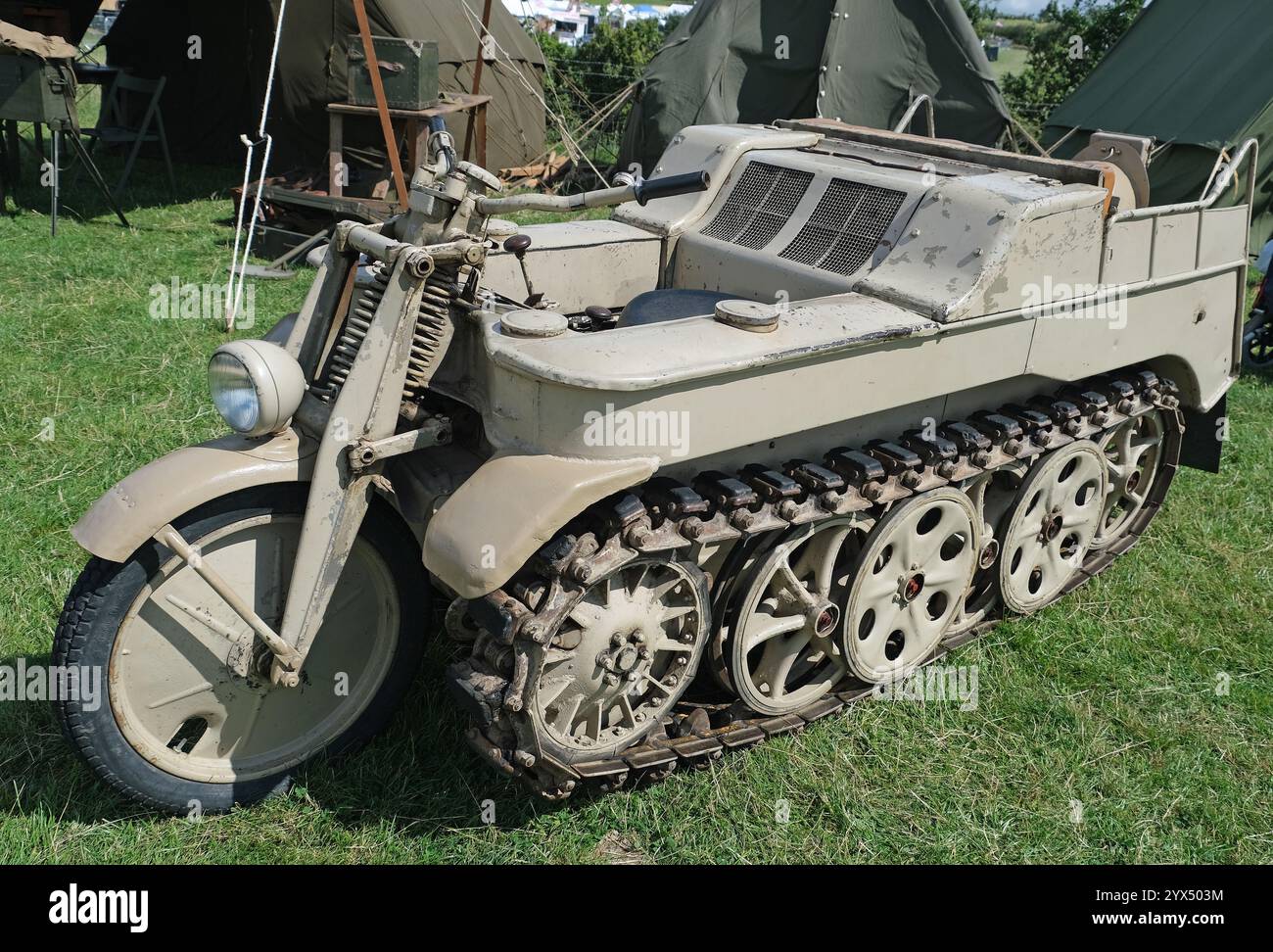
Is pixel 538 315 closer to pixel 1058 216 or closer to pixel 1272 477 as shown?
pixel 1058 216

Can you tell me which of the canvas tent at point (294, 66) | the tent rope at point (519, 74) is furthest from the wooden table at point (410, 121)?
the tent rope at point (519, 74)

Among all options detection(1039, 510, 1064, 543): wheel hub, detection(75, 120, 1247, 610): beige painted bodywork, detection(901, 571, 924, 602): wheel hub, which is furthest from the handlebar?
detection(1039, 510, 1064, 543): wheel hub

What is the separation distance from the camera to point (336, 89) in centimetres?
1136

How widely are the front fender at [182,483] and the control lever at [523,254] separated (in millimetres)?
1132

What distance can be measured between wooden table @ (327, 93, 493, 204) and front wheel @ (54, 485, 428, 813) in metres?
6.57

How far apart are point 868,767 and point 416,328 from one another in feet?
7.14

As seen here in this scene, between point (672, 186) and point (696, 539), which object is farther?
point (696, 539)

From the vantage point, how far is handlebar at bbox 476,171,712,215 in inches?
135

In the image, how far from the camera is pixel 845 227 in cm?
454

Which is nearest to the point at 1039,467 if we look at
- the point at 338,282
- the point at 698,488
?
the point at 698,488

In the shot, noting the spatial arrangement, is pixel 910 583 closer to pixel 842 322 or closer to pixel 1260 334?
pixel 842 322

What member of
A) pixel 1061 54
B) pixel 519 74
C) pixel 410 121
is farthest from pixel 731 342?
pixel 1061 54

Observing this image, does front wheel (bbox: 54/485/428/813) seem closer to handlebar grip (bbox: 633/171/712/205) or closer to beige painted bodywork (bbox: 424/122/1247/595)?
beige painted bodywork (bbox: 424/122/1247/595)

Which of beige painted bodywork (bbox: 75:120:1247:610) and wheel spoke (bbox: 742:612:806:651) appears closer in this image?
beige painted bodywork (bbox: 75:120:1247:610)
